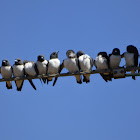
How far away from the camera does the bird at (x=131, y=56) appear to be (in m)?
21.0

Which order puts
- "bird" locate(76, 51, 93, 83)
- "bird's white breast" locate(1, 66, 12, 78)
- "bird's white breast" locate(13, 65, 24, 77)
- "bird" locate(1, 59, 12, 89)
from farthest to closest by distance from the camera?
"bird's white breast" locate(1, 66, 12, 78) → "bird" locate(1, 59, 12, 89) → "bird's white breast" locate(13, 65, 24, 77) → "bird" locate(76, 51, 93, 83)

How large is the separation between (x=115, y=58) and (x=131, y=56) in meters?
0.72

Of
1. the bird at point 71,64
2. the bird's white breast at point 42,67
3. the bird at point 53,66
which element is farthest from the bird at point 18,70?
the bird at point 71,64

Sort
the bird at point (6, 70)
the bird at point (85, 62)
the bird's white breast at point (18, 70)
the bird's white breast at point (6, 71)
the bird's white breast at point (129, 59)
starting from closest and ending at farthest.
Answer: the bird's white breast at point (129, 59)
the bird at point (85, 62)
the bird's white breast at point (18, 70)
the bird at point (6, 70)
the bird's white breast at point (6, 71)

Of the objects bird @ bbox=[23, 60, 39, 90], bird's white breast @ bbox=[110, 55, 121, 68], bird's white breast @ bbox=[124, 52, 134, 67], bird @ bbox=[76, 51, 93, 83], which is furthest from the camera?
bird @ bbox=[23, 60, 39, 90]

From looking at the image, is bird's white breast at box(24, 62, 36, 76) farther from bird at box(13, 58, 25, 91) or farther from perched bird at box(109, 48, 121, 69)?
perched bird at box(109, 48, 121, 69)

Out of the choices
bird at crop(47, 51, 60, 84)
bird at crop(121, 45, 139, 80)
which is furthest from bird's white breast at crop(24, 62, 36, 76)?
bird at crop(121, 45, 139, 80)

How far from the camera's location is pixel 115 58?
21.1 meters

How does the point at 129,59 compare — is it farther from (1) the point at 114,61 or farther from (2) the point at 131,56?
(1) the point at 114,61

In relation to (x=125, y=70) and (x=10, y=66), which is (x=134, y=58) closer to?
(x=125, y=70)

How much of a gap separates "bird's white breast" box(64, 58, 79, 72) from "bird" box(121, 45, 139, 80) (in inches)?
78.7

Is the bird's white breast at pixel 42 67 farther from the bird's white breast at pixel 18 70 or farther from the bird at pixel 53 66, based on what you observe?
the bird's white breast at pixel 18 70

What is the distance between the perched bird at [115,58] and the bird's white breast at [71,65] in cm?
142

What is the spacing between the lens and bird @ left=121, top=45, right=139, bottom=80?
20961 mm
